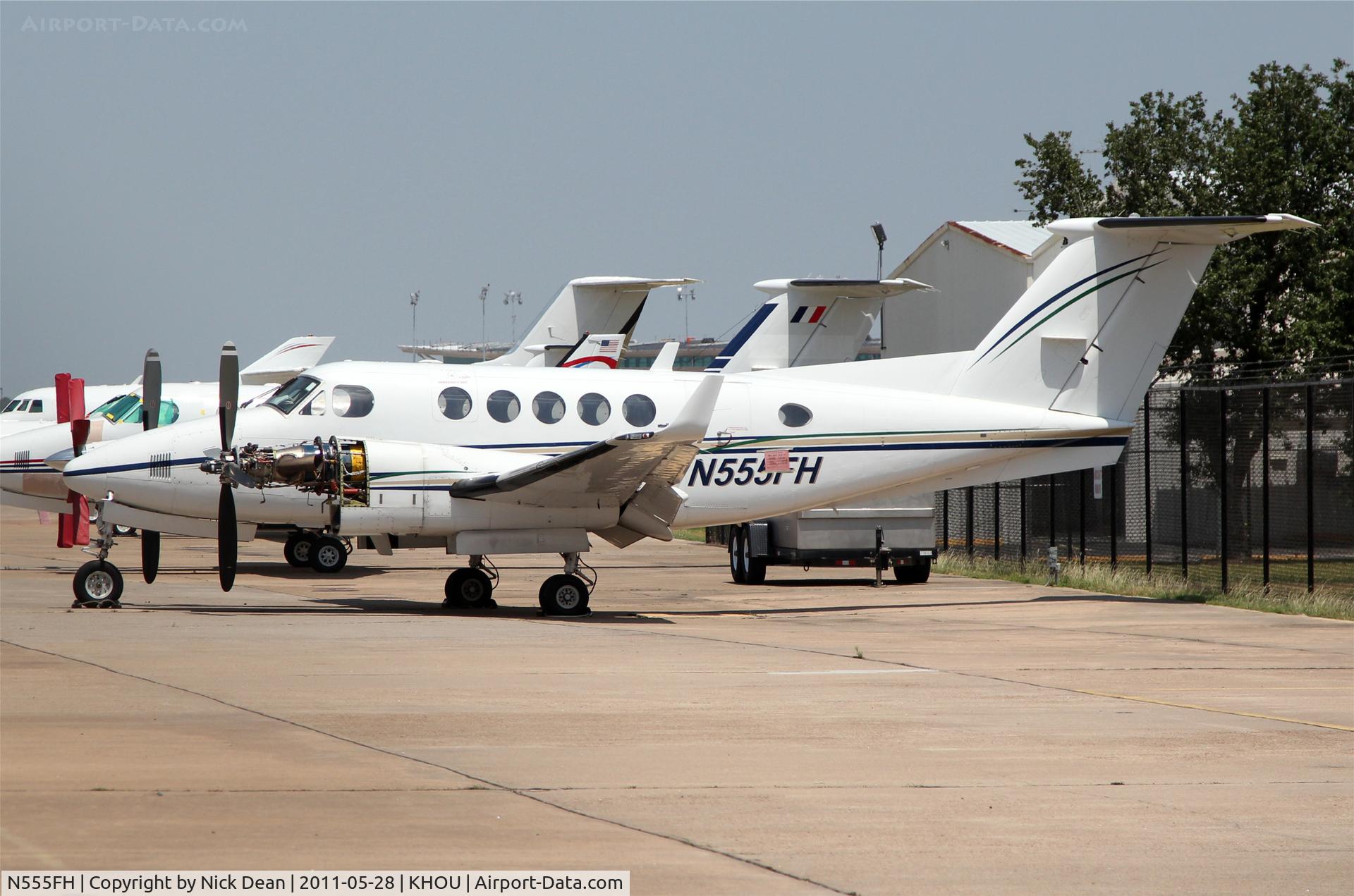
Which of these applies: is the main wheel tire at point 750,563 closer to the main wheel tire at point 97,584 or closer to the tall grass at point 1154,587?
the tall grass at point 1154,587

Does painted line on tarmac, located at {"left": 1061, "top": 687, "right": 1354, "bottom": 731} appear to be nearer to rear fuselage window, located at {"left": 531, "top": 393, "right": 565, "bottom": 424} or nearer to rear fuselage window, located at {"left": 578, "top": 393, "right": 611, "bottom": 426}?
rear fuselage window, located at {"left": 578, "top": 393, "right": 611, "bottom": 426}

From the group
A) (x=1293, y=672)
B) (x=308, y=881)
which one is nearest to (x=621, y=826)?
(x=308, y=881)

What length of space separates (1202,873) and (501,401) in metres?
12.9

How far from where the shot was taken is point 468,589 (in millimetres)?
17984

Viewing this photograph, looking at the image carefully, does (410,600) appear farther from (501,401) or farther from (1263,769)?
(1263,769)

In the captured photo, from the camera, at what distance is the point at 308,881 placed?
5281 millimetres

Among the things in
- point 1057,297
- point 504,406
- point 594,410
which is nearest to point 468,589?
point 504,406

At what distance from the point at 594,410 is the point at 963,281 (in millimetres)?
30649

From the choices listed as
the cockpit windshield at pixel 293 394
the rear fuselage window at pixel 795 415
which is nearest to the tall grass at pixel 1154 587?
the rear fuselage window at pixel 795 415

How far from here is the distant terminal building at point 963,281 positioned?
44.1m

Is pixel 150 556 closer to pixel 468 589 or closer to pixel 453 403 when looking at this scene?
pixel 468 589

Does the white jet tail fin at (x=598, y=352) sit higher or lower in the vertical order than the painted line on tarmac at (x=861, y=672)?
higher

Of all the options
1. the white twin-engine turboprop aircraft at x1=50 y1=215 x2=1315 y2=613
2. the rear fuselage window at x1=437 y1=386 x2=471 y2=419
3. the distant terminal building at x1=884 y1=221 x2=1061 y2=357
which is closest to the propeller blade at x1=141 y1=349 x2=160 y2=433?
the white twin-engine turboprop aircraft at x1=50 y1=215 x2=1315 y2=613

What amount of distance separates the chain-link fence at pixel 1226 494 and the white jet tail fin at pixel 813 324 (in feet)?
13.5
